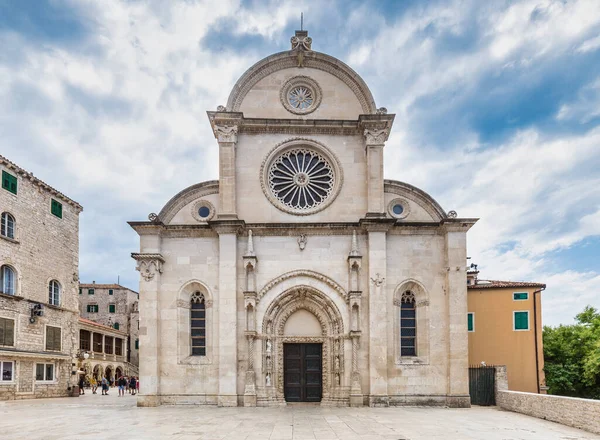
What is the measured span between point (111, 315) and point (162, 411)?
160ft

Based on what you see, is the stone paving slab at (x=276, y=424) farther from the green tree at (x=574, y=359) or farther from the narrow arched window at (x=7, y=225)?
the green tree at (x=574, y=359)

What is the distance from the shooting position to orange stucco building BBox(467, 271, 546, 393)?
27109 mm

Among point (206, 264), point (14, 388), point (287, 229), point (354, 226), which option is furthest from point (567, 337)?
point (14, 388)

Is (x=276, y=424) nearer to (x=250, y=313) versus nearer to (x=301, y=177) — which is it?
(x=250, y=313)

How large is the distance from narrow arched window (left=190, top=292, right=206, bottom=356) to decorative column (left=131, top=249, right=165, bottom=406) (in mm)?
1544

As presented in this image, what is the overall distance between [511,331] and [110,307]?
171 feet

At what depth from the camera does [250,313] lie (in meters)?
23.8

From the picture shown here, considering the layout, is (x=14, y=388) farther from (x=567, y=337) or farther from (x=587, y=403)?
(x=567, y=337)

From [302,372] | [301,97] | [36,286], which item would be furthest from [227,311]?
[36,286]

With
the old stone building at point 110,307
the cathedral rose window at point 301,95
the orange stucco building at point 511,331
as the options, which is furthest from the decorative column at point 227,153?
the old stone building at point 110,307

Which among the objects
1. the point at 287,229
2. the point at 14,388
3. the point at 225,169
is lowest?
the point at 14,388

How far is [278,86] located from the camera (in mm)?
26109

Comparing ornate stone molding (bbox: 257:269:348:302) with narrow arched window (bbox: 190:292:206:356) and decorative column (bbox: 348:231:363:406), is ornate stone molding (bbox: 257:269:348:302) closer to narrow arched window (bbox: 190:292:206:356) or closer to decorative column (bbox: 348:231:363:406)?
decorative column (bbox: 348:231:363:406)

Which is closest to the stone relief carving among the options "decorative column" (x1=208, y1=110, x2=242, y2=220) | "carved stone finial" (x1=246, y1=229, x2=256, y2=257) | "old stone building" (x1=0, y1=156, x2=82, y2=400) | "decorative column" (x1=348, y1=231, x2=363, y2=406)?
"decorative column" (x1=348, y1=231, x2=363, y2=406)
